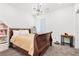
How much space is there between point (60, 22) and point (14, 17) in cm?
119

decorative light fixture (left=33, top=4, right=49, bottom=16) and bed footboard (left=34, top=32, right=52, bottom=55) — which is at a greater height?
→ decorative light fixture (left=33, top=4, right=49, bottom=16)

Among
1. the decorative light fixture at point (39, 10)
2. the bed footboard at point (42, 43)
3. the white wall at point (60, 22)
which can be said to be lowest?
the bed footboard at point (42, 43)

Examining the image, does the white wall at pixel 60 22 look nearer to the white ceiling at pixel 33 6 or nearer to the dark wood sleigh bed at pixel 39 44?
the white ceiling at pixel 33 6

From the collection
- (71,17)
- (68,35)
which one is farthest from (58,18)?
(68,35)

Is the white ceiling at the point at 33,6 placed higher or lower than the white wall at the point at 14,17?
higher

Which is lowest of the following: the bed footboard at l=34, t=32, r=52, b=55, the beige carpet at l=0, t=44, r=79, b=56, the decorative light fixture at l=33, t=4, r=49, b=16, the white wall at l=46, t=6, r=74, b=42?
the beige carpet at l=0, t=44, r=79, b=56

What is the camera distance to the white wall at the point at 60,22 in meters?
2.32

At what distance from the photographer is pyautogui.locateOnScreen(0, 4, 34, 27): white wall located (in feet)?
7.48

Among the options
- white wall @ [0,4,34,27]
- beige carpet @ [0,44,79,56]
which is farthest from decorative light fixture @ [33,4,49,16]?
beige carpet @ [0,44,79,56]

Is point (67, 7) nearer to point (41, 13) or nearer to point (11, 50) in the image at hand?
point (41, 13)

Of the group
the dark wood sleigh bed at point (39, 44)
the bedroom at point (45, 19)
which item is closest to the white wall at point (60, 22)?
the bedroom at point (45, 19)

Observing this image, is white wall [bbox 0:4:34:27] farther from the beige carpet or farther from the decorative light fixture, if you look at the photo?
the beige carpet

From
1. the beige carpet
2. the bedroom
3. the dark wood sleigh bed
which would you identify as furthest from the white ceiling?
the beige carpet

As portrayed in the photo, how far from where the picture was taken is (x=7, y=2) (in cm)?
224
